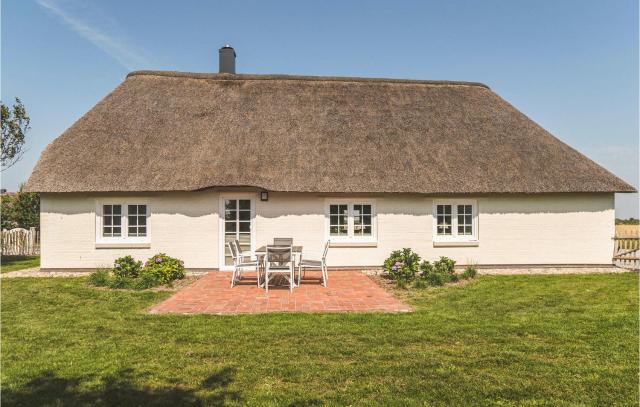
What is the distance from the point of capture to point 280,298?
27.3ft

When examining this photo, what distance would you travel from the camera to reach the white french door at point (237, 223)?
12.0 metres

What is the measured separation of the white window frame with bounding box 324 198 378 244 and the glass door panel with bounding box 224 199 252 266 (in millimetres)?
2362

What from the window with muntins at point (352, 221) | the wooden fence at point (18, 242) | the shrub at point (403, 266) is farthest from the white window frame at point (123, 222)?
the wooden fence at point (18, 242)

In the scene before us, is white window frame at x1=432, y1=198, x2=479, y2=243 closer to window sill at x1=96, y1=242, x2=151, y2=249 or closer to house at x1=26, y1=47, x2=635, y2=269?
house at x1=26, y1=47, x2=635, y2=269

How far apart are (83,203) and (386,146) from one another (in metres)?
9.37

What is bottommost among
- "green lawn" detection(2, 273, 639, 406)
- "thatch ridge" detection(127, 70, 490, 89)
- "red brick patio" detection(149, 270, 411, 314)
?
"green lawn" detection(2, 273, 639, 406)

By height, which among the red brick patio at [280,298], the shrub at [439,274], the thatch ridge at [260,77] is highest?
the thatch ridge at [260,77]

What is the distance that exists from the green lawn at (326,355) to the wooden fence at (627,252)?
5.67 meters

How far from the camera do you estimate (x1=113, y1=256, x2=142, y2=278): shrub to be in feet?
33.8

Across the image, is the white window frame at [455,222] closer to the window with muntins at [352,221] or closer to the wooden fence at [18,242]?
the window with muntins at [352,221]

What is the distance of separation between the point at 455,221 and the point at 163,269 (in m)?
8.74

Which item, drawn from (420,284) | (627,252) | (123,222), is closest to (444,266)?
(420,284)

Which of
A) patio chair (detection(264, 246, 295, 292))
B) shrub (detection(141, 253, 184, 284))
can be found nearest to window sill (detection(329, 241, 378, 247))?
patio chair (detection(264, 246, 295, 292))

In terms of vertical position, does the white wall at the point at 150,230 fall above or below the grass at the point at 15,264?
above
